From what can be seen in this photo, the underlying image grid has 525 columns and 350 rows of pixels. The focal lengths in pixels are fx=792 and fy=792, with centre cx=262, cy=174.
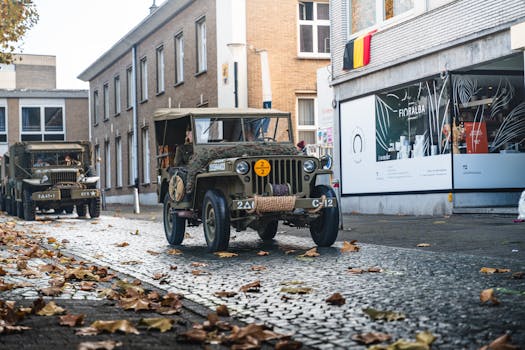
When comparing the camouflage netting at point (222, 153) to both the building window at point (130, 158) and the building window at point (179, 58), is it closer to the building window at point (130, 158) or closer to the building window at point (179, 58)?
the building window at point (179, 58)

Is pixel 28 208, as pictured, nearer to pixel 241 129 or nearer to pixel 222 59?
pixel 222 59

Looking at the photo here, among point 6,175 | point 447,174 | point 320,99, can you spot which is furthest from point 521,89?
point 6,175

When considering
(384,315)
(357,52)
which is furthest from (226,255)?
(357,52)

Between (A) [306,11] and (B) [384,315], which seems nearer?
(B) [384,315]

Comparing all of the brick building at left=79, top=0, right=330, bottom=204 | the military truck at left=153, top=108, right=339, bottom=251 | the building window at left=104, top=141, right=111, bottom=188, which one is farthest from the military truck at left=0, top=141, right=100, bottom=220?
the building window at left=104, top=141, right=111, bottom=188

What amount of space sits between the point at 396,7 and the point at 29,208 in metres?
11.2

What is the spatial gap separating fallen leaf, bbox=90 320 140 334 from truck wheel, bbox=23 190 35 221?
1761 cm

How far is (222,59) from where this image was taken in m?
26.4

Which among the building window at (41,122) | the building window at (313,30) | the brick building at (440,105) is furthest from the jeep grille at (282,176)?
the building window at (41,122)

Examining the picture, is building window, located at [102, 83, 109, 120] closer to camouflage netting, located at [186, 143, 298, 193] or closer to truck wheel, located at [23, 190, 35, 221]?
truck wheel, located at [23, 190, 35, 221]

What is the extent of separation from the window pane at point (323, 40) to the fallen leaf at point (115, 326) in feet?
75.7

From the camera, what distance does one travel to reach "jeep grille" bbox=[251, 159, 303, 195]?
9609 mm

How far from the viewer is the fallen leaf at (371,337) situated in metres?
4.23

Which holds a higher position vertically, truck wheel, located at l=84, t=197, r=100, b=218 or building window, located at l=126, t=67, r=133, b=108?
building window, located at l=126, t=67, r=133, b=108
